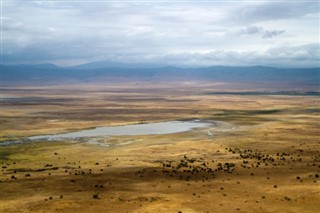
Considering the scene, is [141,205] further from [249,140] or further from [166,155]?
[249,140]

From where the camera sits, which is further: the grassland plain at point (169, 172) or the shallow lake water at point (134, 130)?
the shallow lake water at point (134, 130)

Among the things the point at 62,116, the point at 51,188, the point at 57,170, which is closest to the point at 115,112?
the point at 62,116

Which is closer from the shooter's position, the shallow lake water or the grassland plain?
the grassland plain

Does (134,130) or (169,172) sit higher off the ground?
(134,130)

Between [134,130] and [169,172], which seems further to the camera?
[134,130]

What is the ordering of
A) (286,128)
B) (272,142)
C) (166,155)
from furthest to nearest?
(286,128), (272,142), (166,155)

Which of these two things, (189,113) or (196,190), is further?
(189,113)

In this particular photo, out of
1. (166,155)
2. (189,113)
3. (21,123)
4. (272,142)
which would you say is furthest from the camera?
(189,113)
